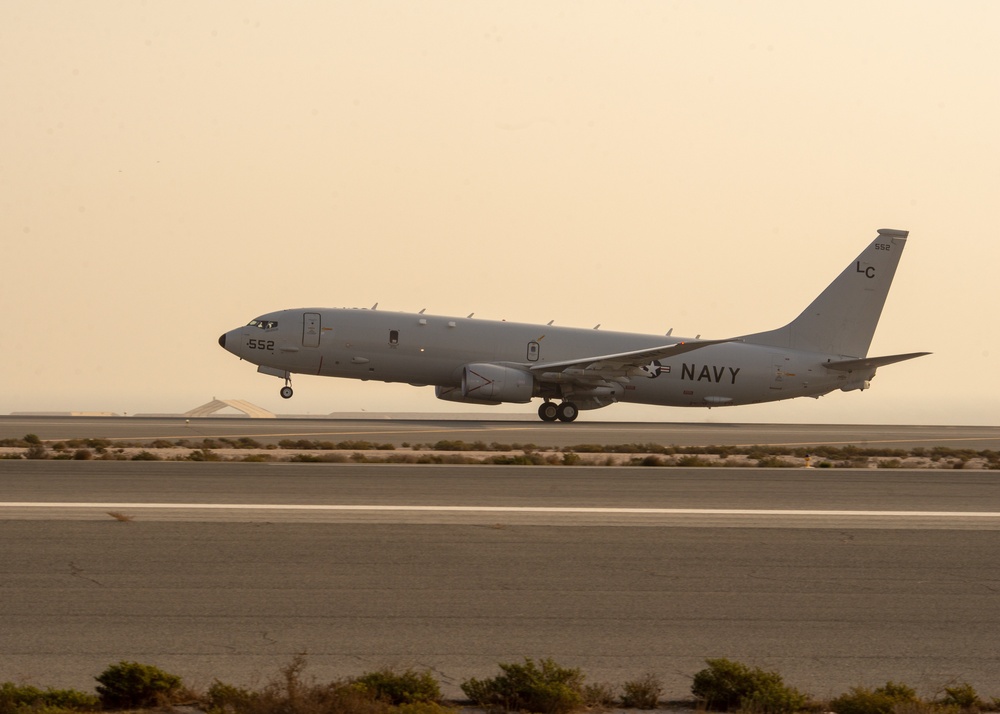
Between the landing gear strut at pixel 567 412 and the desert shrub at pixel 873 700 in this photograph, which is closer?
the desert shrub at pixel 873 700

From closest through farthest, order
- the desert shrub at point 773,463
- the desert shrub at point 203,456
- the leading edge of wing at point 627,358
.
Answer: the desert shrub at point 203,456
the desert shrub at point 773,463
the leading edge of wing at point 627,358

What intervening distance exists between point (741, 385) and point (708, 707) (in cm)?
4018

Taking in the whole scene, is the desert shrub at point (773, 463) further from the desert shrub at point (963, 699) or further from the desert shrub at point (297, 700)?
the desert shrub at point (297, 700)

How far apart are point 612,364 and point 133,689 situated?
36.5m

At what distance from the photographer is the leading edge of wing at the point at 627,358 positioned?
142 feet

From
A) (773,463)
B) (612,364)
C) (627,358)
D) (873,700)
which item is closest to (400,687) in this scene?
(873,700)

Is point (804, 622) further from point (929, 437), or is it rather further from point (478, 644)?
point (929, 437)

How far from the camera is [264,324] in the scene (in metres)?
44.2

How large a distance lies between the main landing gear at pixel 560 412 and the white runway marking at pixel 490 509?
89.4 feet

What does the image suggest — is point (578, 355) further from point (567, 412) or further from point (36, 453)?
point (36, 453)

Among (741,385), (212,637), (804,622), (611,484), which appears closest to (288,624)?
(212,637)

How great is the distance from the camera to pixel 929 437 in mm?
41438

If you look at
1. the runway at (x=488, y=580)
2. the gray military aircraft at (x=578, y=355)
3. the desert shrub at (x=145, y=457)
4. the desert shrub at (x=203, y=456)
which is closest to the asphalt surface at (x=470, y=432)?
the gray military aircraft at (x=578, y=355)

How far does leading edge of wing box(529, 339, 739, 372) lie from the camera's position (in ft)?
142
